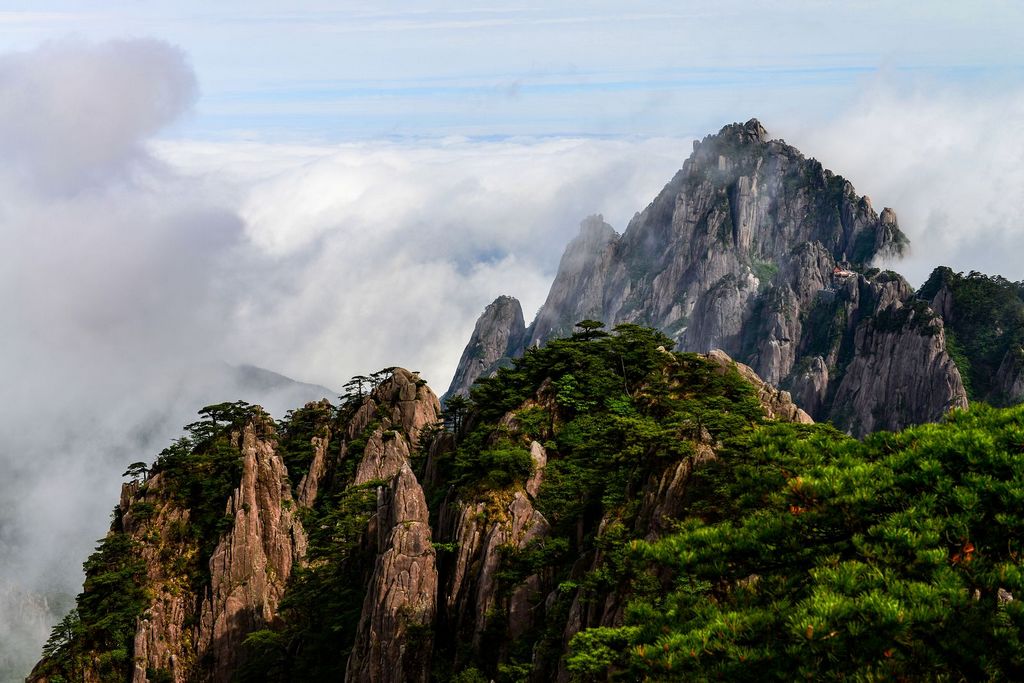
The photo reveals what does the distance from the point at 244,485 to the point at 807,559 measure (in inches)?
2603

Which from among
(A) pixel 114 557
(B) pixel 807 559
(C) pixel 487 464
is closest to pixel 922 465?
(B) pixel 807 559

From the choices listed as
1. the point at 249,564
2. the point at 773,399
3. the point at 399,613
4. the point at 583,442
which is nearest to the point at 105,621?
the point at 249,564

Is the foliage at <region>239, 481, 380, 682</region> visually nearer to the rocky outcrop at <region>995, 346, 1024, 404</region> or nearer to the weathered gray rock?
the weathered gray rock

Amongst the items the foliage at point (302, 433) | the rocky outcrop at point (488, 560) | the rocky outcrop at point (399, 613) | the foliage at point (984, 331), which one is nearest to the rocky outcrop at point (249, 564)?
the foliage at point (302, 433)

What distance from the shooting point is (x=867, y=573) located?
16141 mm

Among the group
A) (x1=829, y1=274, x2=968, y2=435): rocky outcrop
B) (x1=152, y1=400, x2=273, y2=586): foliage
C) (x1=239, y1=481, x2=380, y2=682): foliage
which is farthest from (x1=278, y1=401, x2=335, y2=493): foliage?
(x1=829, y1=274, x2=968, y2=435): rocky outcrop

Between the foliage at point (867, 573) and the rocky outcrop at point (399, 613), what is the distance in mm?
28832

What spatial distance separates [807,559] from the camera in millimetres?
18500

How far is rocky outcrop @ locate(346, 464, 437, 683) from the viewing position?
47438mm

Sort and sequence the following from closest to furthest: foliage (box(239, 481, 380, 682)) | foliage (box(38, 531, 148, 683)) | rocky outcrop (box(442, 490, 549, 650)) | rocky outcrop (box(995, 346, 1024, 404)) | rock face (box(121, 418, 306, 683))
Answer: rocky outcrop (box(442, 490, 549, 650)) < foliage (box(239, 481, 380, 682)) < foliage (box(38, 531, 148, 683)) < rock face (box(121, 418, 306, 683)) < rocky outcrop (box(995, 346, 1024, 404))

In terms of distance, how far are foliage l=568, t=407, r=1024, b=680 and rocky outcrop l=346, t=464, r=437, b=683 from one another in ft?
94.6

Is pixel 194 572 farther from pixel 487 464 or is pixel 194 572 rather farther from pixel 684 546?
pixel 684 546

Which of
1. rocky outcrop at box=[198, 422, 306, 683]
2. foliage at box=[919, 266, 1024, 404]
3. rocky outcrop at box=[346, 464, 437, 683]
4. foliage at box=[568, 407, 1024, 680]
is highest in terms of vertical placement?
foliage at box=[919, 266, 1024, 404]

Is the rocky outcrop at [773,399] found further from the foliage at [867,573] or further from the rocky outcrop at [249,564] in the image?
the foliage at [867,573]
